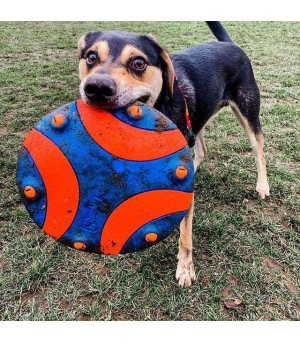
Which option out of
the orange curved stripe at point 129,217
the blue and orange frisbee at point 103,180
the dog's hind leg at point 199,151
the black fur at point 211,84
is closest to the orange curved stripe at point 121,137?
the blue and orange frisbee at point 103,180

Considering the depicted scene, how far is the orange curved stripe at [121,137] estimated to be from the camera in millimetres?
2385

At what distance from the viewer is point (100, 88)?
2.28 meters

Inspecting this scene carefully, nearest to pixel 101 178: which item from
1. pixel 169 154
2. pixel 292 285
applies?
pixel 169 154

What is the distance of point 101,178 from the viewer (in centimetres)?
239

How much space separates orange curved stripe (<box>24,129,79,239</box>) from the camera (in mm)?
2385

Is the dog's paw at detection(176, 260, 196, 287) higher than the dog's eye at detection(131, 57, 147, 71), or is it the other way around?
the dog's eye at detection(131, 57, 147, 71)

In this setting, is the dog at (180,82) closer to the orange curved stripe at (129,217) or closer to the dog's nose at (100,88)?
the dog's nose at (100,88)

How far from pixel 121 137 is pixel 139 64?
618mm

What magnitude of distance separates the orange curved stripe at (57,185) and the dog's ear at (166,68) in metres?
1.04

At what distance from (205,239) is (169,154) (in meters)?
1.21

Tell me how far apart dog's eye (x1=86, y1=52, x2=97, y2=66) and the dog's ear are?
0.47 metres

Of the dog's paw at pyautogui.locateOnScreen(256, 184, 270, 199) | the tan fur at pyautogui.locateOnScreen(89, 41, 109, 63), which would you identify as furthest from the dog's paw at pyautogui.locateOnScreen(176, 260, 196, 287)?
the tan fur at pyautogui.locateOnScreen(89, 41, 109, 63)

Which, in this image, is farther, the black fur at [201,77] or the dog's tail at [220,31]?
the dog's tail at [220,31]

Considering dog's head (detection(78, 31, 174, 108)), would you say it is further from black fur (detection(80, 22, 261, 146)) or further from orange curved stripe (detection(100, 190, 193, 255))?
orange curved stripe (detection(100, 190, 193, 255))
